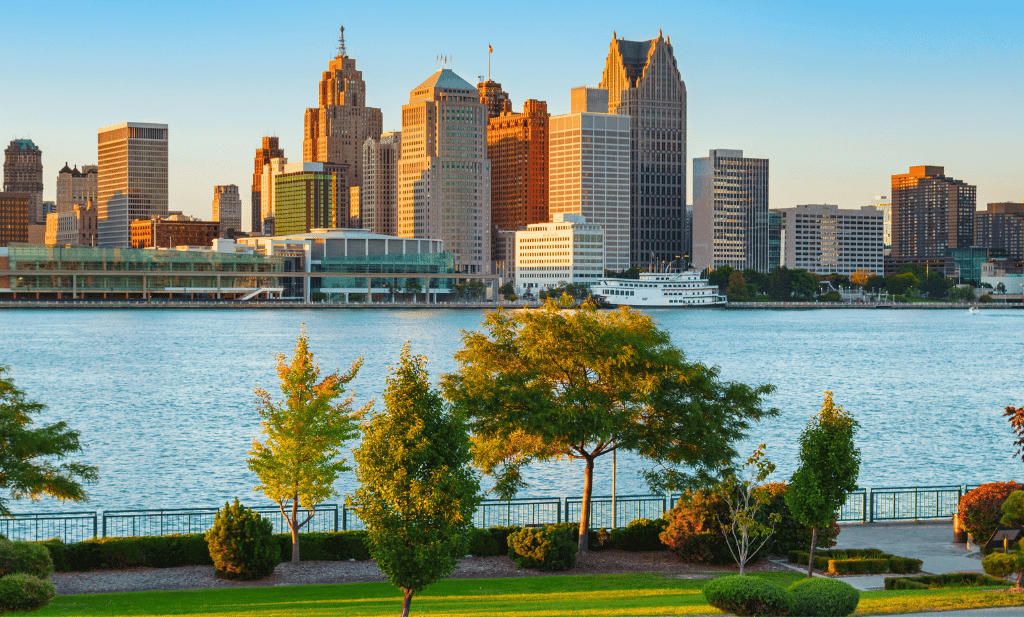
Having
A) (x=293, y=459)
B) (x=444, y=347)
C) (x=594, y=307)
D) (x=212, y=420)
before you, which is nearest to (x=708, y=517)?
(x=594, y=307)

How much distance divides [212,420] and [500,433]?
53.6m

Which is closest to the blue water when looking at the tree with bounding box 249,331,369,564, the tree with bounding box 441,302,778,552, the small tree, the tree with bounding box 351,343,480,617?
the tree with bounding box 249,331,369,564

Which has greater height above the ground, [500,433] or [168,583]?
[500,433]

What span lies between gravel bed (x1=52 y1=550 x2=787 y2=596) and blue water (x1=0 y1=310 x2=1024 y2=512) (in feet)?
67.8

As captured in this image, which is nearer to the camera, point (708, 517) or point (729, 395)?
point (708, 517)

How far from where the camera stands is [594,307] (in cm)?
3791

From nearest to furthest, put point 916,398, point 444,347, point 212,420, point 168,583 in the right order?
point 168,583 < point 212,420 < point 916,398 < point 444,347

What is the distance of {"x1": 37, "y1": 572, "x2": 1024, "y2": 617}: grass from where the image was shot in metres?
24.6

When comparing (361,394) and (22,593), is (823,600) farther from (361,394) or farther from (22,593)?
(361,394)

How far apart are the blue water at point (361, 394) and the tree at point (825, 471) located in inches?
1078

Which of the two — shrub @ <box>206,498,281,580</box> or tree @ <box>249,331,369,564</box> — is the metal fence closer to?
tree @ <box>249,331,369,564</box>

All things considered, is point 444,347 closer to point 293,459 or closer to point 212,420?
point 212,420

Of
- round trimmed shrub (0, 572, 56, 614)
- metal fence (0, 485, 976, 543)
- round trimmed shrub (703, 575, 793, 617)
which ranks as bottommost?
metal fence (0, 485, 976, 543)

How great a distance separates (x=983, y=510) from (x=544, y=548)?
12.4 m
